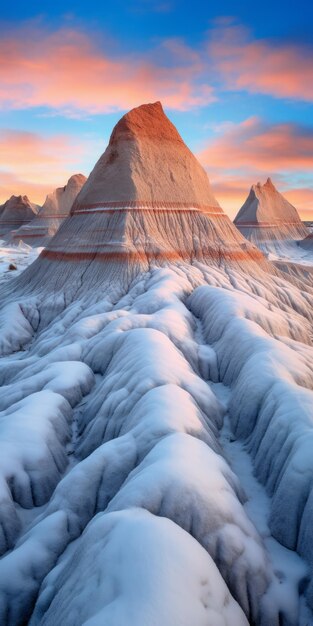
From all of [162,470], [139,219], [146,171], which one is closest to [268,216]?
[146,171]

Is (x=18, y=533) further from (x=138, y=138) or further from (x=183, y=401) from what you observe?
(x=138, y=138)

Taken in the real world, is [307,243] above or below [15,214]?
below

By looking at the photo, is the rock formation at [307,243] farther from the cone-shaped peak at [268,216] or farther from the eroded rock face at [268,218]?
the cone-shaped peak at [268,216]

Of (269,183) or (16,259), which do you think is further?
(269,183)

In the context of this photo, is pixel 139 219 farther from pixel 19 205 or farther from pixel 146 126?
pixel 19 205

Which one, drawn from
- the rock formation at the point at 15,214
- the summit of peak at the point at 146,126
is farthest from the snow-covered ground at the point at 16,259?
the rock formation at the point at 15,214

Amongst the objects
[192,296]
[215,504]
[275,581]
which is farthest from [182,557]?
[192,296]
